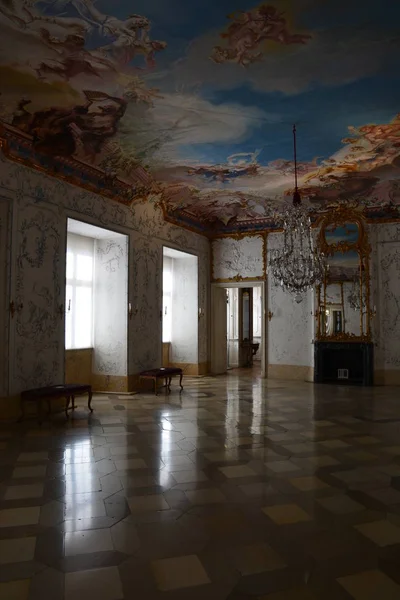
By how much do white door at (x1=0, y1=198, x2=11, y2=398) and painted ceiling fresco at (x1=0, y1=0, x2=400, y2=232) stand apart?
1.15 m

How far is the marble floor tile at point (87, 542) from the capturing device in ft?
10.6

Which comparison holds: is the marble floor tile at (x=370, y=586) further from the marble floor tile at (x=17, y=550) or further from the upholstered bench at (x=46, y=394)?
the upholstered bench at (x=46, y=394)

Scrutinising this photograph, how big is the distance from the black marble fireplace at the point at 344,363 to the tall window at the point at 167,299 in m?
4.29

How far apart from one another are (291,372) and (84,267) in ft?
21.0

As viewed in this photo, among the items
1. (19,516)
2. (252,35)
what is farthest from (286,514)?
(252,35)

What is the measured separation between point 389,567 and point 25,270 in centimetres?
674

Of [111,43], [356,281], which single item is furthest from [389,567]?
[356,281]

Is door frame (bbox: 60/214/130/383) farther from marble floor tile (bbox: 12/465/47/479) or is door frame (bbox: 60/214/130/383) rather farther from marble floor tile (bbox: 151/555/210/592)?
marble floor tile (bbox: 151/555/210/592)

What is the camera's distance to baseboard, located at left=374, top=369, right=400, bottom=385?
12070 mm

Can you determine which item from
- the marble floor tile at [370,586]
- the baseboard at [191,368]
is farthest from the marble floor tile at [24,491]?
the baseboard at [191,368]

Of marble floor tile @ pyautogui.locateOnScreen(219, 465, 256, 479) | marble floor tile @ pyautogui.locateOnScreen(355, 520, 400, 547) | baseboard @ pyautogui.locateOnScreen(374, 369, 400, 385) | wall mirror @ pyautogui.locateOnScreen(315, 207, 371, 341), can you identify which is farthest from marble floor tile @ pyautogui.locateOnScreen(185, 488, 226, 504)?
baseboard @ pyautogui.locateOnScreen(374, 369, 400, 385)

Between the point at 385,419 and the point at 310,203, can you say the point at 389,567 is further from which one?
the point at 310,203

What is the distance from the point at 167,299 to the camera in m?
13.9

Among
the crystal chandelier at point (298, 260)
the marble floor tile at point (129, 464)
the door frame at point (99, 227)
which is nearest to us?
the marble floor tile at point (129, 464)
